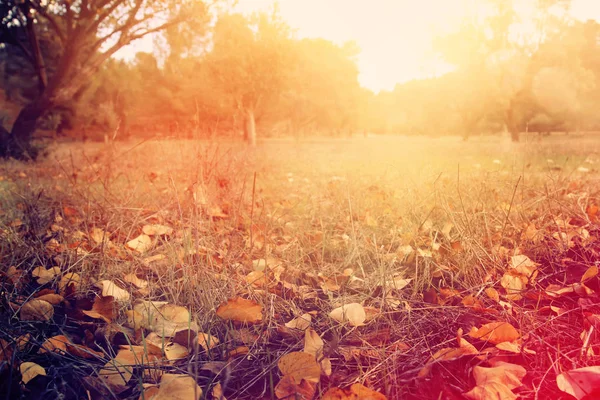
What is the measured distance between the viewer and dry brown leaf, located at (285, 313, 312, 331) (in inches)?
49.2

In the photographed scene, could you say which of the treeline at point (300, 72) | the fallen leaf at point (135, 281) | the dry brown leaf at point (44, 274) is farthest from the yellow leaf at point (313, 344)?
the treeline at point (300, 72)

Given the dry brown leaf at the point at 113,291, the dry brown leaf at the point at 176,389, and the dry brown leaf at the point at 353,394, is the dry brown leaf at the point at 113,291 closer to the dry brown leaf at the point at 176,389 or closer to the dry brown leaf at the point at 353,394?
the dry brown leaf at the point at 176,389

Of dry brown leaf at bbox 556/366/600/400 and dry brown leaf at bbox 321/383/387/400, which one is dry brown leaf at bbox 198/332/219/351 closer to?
dry brown leaf at bbox 321/383/387/400

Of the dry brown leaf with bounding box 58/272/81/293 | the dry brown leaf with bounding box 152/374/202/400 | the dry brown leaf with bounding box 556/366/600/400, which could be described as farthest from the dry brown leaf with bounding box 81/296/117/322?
the dry brown leaf with bounding box 556/366/600/400

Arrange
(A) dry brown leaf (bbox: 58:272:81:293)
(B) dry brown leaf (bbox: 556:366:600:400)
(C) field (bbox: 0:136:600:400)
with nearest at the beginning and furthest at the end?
(B) dry brown leaf (bbox: 556:366:600:400), (C) field (bbox: 0:136:600:400), (A) dry brown leaf (bbox: 58:272:81:293)

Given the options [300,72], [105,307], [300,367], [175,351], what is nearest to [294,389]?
[300,367]

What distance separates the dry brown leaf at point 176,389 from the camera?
879 millimetres

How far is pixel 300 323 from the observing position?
1.27 meters

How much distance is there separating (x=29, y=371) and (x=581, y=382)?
1.34m

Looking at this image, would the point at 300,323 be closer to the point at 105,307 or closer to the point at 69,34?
the point at 105,307

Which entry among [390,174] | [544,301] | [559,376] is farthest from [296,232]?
[390,174]

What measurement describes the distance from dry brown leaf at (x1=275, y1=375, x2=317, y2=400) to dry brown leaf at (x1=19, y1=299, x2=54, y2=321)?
836 millimetres

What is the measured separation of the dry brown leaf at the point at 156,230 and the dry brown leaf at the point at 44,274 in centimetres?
56

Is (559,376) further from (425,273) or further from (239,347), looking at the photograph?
(239,347)
